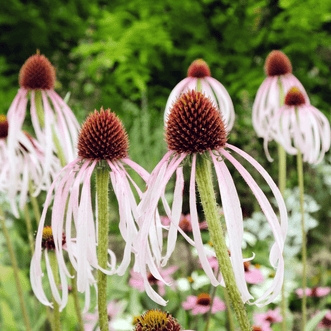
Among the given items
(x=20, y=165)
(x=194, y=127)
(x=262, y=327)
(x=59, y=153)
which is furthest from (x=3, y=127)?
(x=262, y=327)

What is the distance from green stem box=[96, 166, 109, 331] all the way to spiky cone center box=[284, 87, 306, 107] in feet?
2.89

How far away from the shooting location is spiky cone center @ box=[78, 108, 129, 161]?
0.65m

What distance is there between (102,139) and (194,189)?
0.24 m

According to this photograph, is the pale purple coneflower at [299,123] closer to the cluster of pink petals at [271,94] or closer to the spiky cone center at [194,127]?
the cluster of pink petals at [271,94]

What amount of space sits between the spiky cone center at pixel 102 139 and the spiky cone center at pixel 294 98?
0.77m

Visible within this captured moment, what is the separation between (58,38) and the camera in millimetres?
3717

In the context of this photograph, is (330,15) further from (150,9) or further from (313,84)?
(150,9)

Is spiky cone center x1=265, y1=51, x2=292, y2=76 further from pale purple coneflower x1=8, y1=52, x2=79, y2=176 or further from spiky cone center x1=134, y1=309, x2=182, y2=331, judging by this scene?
spiky cone center x1=134, y1=309, x2=182, y2=331

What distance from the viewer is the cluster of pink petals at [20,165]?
903 millimetres

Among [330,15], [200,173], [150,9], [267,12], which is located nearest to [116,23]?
[150,9]

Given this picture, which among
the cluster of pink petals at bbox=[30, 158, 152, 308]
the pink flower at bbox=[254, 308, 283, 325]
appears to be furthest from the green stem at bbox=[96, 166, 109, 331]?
the pink flower at bbox=[254, 308, 283, 325]

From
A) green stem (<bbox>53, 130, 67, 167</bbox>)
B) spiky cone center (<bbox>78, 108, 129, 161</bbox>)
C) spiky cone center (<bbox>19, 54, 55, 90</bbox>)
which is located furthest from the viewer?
spiky cone center (<bbox>19, 54, 55, 90</bbox>)

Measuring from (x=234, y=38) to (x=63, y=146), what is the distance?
2.29 m

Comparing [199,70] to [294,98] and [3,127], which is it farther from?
[3,127]
